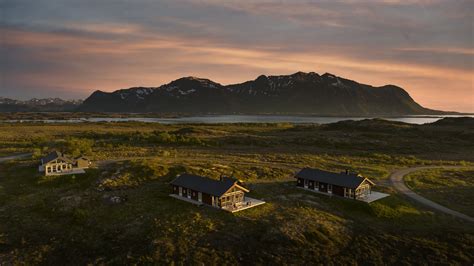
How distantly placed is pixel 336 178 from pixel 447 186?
22.7m

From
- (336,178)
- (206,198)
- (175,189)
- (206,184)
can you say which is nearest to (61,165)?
(175,189)

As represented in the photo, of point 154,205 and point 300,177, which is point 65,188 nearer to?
point 154,205

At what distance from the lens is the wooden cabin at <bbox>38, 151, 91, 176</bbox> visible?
58666mm

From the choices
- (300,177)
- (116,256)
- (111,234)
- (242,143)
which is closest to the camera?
(116,256)

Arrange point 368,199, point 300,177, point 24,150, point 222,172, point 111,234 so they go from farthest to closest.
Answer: point 24,150
point 222,172
point 300,177
point 368,199
point 111,234

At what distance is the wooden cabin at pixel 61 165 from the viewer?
58.7 meters

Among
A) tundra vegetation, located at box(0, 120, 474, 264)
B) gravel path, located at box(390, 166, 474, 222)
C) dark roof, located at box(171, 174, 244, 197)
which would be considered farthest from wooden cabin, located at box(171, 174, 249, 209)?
gravel path, located at box(390, 166, 474, 222)

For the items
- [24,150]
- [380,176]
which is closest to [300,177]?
[380,176]

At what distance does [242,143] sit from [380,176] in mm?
56978

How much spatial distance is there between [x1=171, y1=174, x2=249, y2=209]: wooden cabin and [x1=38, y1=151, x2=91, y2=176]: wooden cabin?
21861mm

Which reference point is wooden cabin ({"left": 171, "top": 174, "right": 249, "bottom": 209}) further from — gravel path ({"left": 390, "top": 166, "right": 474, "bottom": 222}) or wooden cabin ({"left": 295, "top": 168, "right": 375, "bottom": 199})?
gravel path ({"left": 390, "top": 166, "right": 474, "bottom": 222})

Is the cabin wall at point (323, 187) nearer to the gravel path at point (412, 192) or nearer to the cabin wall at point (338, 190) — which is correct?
the cabin wall at point (338, 190)

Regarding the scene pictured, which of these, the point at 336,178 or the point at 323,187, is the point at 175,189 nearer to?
the point at 323,187

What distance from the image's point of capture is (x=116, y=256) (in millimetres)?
32906
